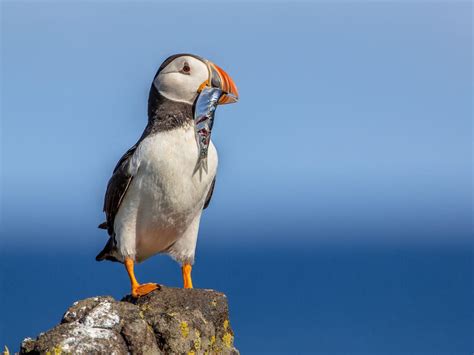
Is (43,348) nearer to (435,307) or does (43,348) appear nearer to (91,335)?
(91,335)

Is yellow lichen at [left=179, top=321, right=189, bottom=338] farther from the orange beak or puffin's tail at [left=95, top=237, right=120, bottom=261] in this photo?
the orange beak

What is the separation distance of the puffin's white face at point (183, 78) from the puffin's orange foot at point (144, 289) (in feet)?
7.13

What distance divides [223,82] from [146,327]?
3575 mm

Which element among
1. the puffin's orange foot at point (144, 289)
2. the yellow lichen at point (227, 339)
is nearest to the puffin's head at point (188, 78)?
the puffin's orange foot at point (144, 289)

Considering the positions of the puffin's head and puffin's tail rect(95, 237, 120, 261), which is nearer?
the puffin's head

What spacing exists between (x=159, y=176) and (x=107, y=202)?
106cm

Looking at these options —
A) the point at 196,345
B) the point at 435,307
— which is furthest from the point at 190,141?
the point at 435,307

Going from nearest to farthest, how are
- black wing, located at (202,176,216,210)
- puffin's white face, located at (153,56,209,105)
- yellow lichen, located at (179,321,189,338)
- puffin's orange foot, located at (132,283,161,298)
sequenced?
yellow lichen, located at (179,321,189,338) < puffin's orange foot, located at (132,283,161,298) < puffin's white face, located at (153,56,209,105) < black wing, located at (202,176,216,210)

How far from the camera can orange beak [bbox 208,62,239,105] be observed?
13531 mm

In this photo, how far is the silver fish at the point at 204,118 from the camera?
13.3 meters

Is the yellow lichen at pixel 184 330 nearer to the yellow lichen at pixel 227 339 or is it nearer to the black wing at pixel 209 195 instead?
the yellow lichen at pixel 227 339

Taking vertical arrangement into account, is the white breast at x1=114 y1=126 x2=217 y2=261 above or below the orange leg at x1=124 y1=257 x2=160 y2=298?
above

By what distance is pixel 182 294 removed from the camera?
39.8 feet

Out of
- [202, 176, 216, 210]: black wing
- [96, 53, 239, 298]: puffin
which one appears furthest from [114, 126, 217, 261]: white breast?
[202, 176, 216, 210]: black wing
